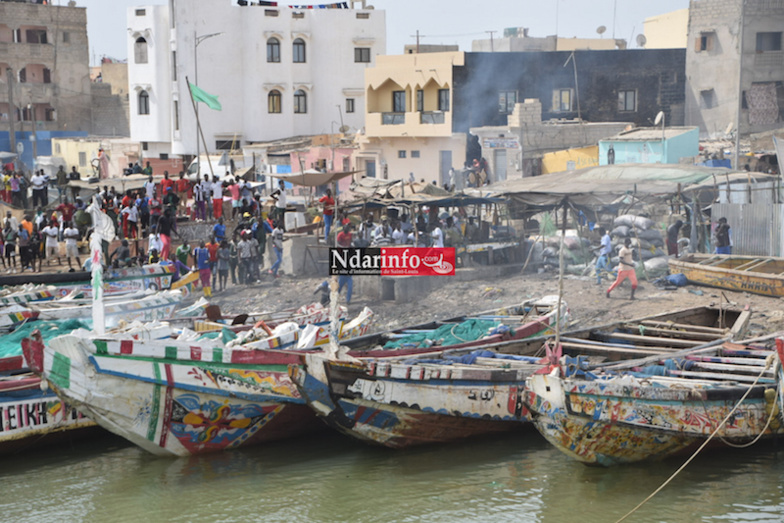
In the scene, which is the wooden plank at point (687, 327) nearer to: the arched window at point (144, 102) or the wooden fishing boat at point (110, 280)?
the wooden fishing boat at point (110, 280)

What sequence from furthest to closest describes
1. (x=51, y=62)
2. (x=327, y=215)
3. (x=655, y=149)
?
(x=51, y=62) → (x=655, y=149) → (x=327, y=215)

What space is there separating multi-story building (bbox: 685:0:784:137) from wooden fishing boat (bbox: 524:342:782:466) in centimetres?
2994

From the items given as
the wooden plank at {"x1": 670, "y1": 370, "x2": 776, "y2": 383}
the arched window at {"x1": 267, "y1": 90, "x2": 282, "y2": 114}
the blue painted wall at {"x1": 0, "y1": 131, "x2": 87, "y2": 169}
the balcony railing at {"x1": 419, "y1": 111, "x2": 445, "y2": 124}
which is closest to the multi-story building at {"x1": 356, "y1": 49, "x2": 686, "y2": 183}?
the balcony railing at {"x1": 419, "y1": 111, "x2": 445, "y2": 124}

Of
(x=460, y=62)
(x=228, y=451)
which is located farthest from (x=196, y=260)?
(x=460, y=62)

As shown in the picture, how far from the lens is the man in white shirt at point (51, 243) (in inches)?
950

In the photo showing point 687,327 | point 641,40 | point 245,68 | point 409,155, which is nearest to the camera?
point 687,327

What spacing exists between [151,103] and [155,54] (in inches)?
98.1

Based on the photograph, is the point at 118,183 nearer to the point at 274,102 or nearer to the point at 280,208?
the point at 280,208

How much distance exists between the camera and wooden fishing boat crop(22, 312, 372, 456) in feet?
38.5

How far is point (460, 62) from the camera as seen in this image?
39688 mm

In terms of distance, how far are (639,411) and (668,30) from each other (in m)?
46.6

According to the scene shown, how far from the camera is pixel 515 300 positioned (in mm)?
20188

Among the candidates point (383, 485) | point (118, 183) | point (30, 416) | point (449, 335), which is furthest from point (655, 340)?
point (118, 183)

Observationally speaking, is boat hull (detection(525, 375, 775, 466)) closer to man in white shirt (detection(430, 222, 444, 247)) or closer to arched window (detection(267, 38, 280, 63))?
man in white shirt (detection(430, 222, 444, 247))
